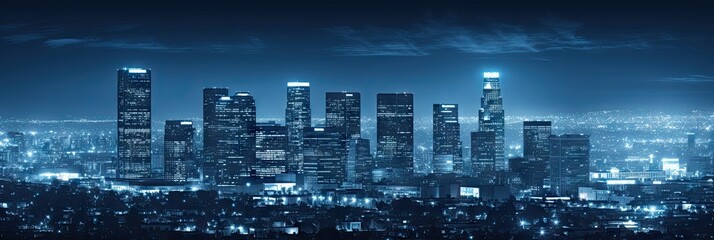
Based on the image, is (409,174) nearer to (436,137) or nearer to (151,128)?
(436,137)

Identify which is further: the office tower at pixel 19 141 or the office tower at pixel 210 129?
the office tower at pixel 19 141

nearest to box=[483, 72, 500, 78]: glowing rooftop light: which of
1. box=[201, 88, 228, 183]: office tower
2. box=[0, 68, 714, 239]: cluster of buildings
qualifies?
box=[0, 68, 714, 239]: cluster of buildings

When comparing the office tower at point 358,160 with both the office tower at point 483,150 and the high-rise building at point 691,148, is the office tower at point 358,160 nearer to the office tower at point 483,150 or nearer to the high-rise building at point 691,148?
the office tower at point 483,150

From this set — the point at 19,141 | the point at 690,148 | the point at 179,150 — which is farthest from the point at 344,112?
the point at 19,141

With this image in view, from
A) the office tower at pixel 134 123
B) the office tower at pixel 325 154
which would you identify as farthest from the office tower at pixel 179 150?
the office tower at pixel 325 154

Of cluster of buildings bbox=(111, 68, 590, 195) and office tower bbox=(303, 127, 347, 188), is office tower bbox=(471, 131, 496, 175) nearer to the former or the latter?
cluster of buildings bbox=(111, 68, 590, 195)

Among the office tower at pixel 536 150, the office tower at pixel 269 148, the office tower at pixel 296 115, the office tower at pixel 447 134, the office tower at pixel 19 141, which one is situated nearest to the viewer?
the office tower at pixel 536 150

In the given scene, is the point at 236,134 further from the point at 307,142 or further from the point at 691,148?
the point at 691,148
